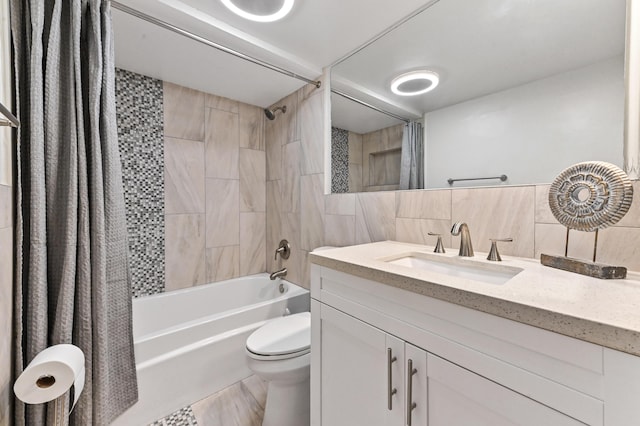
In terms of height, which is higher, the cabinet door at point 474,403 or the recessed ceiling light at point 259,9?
the recessed ceiling light at point 259,9

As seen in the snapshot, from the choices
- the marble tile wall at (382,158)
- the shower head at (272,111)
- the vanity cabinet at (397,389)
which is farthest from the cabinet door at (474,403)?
the shower head at (272,111)

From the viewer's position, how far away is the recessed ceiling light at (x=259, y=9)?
1298mm

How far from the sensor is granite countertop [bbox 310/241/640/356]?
1.44 feet

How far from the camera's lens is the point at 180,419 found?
140 cm

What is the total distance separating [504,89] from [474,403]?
113 centimetres

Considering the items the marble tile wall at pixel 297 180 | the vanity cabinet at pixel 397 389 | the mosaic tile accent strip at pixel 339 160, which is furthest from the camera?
the marble tile wall at pixel 297 180

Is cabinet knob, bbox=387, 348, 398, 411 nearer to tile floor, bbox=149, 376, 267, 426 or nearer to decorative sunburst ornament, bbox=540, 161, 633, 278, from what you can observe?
decorative sunburst ornament, bbox=540, 161, 633, 278

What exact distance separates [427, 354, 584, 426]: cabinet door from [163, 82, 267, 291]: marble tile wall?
2022 millimetres

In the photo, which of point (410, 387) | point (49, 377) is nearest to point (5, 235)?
point (49, 377)

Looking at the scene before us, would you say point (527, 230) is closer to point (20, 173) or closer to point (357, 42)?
point (357, 42)

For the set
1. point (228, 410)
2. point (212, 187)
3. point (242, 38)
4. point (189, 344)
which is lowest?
point (228, 410)

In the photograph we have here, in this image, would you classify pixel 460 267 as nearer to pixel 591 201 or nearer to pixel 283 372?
pixel 591 201

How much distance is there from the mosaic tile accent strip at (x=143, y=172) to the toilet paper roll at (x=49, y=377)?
1.19 meters

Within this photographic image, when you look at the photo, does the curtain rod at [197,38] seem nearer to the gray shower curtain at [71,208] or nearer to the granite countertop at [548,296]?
the gray shower curtain at [71,208]
